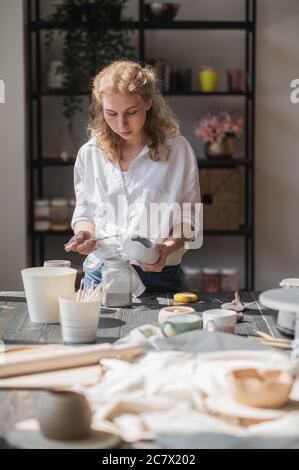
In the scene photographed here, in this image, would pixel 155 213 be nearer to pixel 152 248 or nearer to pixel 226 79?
pixel 152 248

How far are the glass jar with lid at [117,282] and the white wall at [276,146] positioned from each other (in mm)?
3023

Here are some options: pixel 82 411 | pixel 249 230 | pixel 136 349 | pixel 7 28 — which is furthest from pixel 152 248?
pixel 7 28

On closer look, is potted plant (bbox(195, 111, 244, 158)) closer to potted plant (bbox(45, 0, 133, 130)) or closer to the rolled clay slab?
potted plant (bbox(45, 0, 133, 130))

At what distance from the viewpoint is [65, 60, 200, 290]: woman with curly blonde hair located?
8.96 feet

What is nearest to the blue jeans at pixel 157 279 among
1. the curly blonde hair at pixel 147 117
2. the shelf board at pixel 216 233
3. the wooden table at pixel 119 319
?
the wooden table at pixel 119 319

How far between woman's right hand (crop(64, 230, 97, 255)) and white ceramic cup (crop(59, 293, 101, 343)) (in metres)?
0.56

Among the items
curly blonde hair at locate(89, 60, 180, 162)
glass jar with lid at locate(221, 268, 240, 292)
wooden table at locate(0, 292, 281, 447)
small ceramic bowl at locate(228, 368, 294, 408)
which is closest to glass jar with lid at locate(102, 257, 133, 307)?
wooden table at locate(0, 292, 281, 447)

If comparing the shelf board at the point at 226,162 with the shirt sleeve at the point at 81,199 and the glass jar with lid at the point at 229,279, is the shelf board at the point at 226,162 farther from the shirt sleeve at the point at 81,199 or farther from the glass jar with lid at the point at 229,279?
the shirt sleeve at the point at 81,199

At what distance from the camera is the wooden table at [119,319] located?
201cm

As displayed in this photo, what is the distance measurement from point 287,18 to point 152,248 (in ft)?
10.3

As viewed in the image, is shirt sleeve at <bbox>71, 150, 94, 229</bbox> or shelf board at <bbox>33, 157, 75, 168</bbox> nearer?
shirt sleeve at <bbox>71, 150, 94, 229</bbox>

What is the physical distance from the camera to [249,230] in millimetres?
4977
